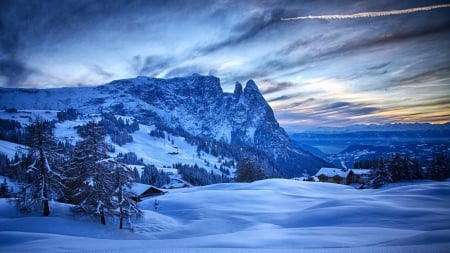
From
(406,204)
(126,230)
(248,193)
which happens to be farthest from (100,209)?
(406,204)

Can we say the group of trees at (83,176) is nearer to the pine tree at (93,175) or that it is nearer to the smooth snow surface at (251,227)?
the pine tree at (93,175)

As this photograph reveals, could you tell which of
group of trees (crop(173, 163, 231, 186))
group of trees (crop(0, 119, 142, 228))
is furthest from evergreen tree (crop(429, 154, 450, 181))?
group of trees (crop(173, 163, 231, 186))

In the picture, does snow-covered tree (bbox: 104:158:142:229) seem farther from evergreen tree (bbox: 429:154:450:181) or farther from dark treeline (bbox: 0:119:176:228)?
evergreen tree (bbox: 429:154:450:181)

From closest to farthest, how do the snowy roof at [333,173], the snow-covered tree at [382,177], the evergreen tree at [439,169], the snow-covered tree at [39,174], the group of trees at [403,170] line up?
1. the snow-covered tree at [39,174]
2. the snow-covered tree at [382,177]
3. the group of trees at [403,170]
4. the evergreen tree at [439,169]
5. the snowy roof at [333,173]

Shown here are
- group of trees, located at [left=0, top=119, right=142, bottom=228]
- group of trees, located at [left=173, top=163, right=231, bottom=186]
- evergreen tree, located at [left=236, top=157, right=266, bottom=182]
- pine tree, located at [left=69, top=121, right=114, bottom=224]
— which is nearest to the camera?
pine tree, located at [left=69, top=121, right=114, bottom=224]

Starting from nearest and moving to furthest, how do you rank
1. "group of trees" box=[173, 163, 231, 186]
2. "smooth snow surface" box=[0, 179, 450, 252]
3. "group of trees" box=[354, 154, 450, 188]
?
"smooth snow surface" box=[0, 179, 450, 252], "group of trees" box=[354, 154, 450, 188], "group of trees" box=[173, 163, 231, 186]

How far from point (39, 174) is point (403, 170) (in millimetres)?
67188

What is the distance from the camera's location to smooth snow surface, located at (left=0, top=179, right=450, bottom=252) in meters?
10.5

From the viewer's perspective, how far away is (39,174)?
71.7ft

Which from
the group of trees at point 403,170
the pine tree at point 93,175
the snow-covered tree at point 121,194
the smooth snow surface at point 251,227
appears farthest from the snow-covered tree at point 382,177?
the pine tree at point 93,175

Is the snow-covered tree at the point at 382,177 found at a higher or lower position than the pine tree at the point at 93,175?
lower

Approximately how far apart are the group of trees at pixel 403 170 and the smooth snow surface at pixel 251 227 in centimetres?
2834

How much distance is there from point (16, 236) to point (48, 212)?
291 inches

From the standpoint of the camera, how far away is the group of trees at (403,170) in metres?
54.3
